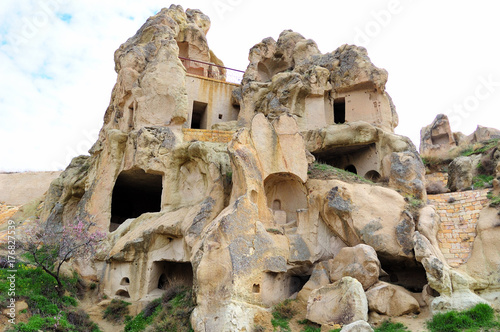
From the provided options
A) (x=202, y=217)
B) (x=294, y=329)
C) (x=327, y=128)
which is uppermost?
(x=327, y=128)

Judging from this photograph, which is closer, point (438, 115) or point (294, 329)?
point (294, 329)

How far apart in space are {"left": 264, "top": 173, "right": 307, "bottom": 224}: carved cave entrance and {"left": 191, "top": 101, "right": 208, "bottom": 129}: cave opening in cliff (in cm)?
805

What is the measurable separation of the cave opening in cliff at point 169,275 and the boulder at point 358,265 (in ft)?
16.9

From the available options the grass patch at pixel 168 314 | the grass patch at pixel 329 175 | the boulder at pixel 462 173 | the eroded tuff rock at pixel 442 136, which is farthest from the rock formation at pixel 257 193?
the eroded tuff rock at pixel 442 136

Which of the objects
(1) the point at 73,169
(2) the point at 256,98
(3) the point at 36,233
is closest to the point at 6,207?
(1) the point at 73,169

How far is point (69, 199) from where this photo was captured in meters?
20.5

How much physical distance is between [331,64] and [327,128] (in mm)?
4071

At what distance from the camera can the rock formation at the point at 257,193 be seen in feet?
37.9

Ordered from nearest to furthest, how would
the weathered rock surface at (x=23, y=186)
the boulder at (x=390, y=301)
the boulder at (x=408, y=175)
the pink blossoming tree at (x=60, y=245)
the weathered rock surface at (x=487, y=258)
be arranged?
the weathered rock surface at (x=487, y=258)
the boulder at (x=390, y=301)
the pink blossoming tree at (x=60, y=245)
the boulder at (x=408, y=175)
the weathered rock surface at (x=23, y=186)

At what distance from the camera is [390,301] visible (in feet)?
36.8

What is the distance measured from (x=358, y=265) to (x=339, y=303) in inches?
52.6

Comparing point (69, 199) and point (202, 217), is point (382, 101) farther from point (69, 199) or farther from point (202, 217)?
point (69, 199)

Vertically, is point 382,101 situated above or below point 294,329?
above

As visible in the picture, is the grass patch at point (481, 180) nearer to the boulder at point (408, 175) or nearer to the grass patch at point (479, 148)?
the boulder at point (408, 175)
